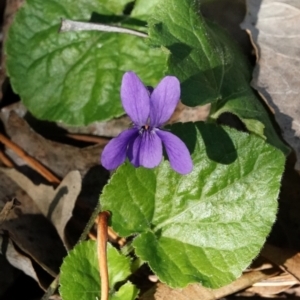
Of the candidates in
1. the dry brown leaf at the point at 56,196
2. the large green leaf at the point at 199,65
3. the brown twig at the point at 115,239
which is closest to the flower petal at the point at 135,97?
the large green leaf at the point at 199,65

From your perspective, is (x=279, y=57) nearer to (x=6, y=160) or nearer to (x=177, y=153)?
(x=177, y=153)

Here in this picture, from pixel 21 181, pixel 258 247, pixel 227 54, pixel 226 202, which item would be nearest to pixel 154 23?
pixel 227 54

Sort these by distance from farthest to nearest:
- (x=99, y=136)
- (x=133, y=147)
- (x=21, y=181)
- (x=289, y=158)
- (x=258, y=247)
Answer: (x=99, y=136), (x=21, y=181), (x=289, y=158), (x=258, y=247), (x=133, y=147)

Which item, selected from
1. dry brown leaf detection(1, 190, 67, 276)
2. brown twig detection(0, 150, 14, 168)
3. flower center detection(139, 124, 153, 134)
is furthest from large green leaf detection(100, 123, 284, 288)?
brown twig detection(0, 150, 14, 168)

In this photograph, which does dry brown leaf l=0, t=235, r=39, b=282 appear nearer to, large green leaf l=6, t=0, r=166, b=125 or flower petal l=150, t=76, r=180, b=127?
large green leaf l=6, t=0, r=166, b=125

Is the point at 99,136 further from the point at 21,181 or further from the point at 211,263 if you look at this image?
the point at 211,263

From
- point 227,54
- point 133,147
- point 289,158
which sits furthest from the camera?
point 289,158

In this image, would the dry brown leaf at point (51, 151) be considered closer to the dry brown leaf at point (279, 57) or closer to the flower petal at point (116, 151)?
the dry brown leaf at point (279, 57)
